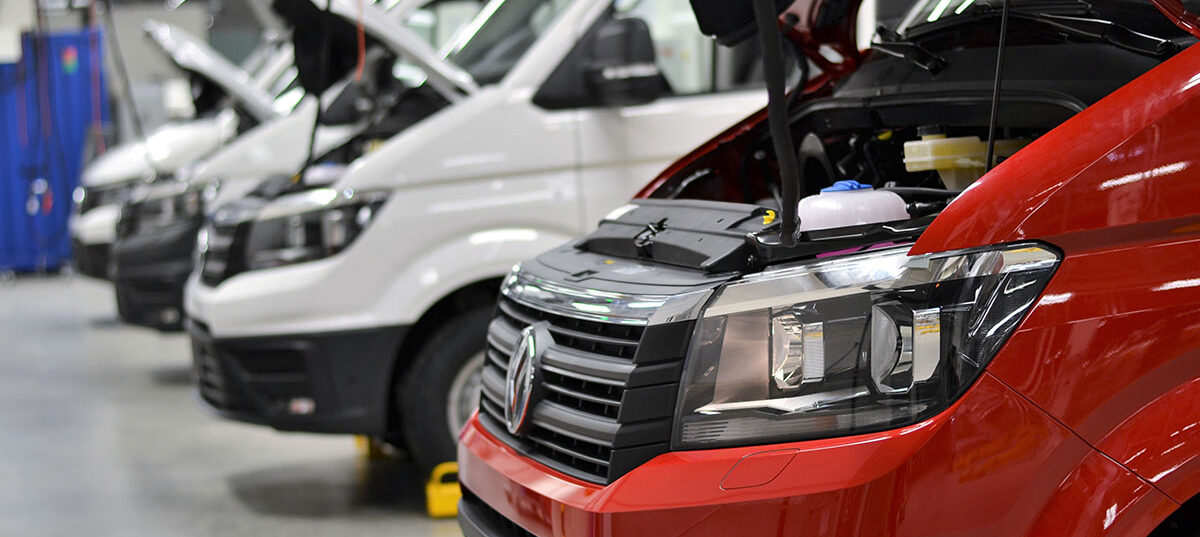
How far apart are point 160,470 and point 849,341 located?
430cm

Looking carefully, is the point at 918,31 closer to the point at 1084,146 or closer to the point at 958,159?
the point at 958,159

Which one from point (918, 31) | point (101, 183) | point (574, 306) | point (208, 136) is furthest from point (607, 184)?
point (101, 183)

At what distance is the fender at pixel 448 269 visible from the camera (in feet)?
14.0

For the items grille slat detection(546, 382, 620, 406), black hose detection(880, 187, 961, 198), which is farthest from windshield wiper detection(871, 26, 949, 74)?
grille slat detection(546, 382, 620, 406)

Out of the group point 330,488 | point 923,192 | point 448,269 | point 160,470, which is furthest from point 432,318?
point 923,192

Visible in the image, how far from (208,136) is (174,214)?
1356 mm

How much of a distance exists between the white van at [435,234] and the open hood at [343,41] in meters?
0.06

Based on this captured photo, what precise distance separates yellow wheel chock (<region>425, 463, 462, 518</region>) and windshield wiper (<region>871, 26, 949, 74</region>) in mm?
2181

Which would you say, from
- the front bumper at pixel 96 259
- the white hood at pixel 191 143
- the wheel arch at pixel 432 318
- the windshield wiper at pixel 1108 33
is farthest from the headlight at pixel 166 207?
the windshield wiper at pixel 1108 33

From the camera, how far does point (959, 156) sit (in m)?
2.36

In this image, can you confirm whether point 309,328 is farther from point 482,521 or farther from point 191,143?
point 191,143

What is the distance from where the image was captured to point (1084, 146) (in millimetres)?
1854

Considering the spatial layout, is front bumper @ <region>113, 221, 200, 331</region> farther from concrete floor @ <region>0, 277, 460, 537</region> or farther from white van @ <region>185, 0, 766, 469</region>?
white van @ <region>185, 0, 766, 469</region>

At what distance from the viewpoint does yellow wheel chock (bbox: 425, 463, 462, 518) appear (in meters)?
4.34
